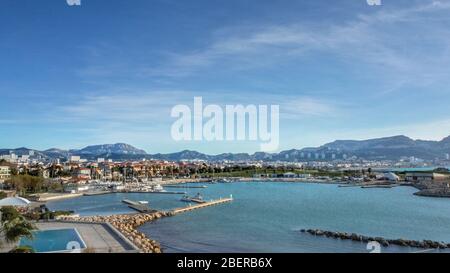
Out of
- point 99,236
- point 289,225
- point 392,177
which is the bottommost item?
point 289,225

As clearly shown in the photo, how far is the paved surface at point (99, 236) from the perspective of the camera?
15.8ft

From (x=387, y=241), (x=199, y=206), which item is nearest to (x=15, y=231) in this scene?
(x=387, y=241)

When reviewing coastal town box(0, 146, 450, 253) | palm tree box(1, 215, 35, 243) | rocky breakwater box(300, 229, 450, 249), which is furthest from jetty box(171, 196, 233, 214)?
palm tree box(1, 215, 35, 243)

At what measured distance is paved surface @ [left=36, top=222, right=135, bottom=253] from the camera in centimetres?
482

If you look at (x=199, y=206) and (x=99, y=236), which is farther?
(x=199, y=206)

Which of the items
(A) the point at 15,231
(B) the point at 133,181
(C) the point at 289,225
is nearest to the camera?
(A) the point at 15,231

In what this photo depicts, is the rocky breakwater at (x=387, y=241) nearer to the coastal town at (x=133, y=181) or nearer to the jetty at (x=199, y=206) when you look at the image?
the coastal town at (x=133, y=181)

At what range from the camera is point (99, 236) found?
19.0 ft

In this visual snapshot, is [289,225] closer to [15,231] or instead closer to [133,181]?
[15,231]

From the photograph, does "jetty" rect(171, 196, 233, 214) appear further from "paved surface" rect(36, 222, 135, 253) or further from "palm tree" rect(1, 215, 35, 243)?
"palm tree" rect(1, 215, 35, 243)

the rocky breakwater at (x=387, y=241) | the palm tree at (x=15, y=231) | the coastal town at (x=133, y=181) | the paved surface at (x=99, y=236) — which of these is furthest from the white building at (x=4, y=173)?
the palm tree at (x=15, y=231)

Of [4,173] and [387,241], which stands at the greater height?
[4,173]

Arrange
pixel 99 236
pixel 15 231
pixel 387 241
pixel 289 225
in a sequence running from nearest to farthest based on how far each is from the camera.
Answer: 1. pixel 15 231
2. pixel 99 236
3. pixel 387 241
4. pixel 289 225
